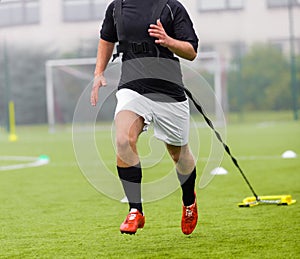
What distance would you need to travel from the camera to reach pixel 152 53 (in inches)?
185

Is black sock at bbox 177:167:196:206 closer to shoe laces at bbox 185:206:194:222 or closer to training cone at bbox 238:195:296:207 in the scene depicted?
shoe laces at bbox 185:206:194:222

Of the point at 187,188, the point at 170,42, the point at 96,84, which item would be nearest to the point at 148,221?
the point at 187,188

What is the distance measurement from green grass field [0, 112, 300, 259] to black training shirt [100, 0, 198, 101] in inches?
34.8

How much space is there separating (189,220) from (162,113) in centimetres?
68

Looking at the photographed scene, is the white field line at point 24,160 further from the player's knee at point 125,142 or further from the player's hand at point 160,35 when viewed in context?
the player's hand at point 160,35

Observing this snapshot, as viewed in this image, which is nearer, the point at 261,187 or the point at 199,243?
the point at 199,243

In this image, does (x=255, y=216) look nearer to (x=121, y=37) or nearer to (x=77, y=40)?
(x=121, y=37)

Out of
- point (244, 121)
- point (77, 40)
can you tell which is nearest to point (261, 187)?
point (244, 121)

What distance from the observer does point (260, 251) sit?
4.29 m

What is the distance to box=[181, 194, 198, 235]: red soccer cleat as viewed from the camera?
193 inches

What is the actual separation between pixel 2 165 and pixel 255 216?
6.69 metres

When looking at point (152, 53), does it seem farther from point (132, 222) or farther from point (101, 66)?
point (132, 222)

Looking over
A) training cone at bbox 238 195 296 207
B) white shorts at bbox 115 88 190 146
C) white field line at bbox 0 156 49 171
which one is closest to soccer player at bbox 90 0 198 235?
white shorts at bbox 115 88 190 146

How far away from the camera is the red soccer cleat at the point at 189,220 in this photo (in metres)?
4.89
